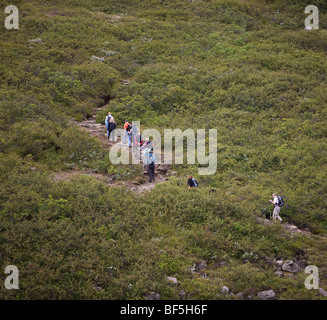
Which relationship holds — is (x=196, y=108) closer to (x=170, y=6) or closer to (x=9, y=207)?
(x=9, y=207)

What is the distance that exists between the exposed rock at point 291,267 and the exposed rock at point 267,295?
67.3 inches

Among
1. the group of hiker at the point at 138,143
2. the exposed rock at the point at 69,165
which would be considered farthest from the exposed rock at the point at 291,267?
the exposed rock at the point at 69,165

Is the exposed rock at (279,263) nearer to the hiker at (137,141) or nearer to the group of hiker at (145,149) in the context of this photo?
the group of hiker at (145,149)

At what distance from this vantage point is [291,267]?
45.6 feet

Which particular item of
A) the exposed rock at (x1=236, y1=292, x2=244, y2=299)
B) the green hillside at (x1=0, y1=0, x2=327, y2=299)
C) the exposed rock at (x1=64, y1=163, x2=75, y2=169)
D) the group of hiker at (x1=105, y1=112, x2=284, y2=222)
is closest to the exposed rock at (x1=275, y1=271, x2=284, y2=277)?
the green hillside at (x1=0, y1=0, x2=327, y2=299)

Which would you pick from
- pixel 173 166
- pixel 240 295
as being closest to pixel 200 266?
pixel 240 295

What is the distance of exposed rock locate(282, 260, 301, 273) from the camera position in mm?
13828

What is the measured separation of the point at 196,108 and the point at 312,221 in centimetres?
1165

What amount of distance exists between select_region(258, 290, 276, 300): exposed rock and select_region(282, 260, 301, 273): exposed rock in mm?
1708

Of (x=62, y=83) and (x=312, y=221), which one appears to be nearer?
(x=312, y=221)
